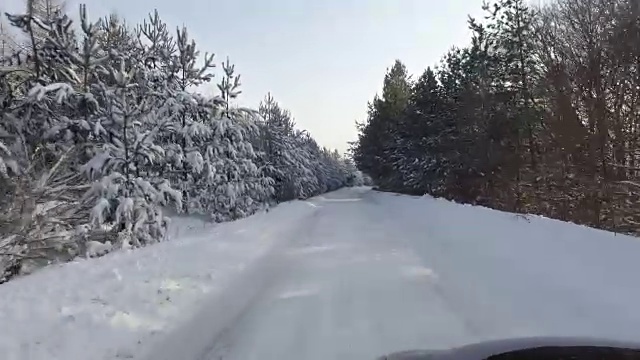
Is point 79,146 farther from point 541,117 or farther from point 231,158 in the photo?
point 541,117

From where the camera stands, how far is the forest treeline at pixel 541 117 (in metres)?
13.2

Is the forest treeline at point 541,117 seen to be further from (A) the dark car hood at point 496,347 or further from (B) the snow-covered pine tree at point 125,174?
(B) the snow-covered pine tree at point 125,174

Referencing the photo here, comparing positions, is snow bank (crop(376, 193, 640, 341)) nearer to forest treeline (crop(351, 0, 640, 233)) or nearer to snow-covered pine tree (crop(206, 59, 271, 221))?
forest treeline (crop(351, 0, 640, 233))

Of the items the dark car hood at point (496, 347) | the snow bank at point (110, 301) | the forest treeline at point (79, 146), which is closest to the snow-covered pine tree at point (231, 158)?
the forest treeline at point (79, 146)

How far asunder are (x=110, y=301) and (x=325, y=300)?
292 centimetres

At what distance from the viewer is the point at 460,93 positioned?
2588cm

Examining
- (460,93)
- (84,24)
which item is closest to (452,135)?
(460,93)

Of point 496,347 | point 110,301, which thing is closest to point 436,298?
point 496,347

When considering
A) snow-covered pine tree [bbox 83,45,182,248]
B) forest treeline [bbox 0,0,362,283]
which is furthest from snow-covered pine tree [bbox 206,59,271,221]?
snow-covered pine tree [bbox 83,45,182,248]

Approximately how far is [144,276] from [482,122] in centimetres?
1934

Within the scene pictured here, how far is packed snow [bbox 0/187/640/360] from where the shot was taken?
5082 mm

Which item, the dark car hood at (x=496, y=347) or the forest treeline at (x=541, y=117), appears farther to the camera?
the forest treeline at (x=541, y=117)

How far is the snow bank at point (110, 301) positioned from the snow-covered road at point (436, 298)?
0.89 m

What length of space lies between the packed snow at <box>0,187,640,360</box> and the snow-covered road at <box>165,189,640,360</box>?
0.08ft
